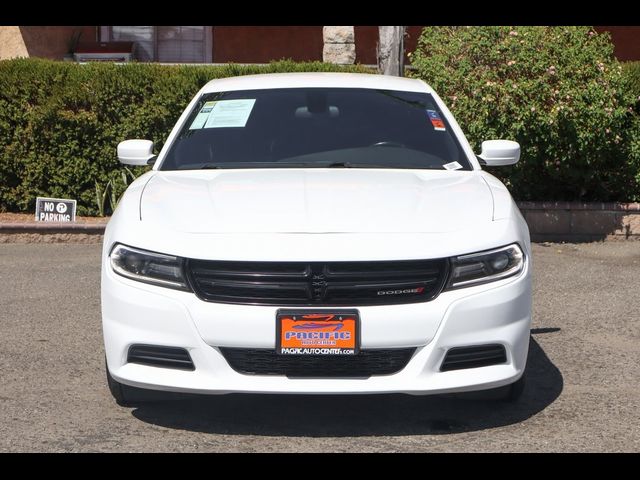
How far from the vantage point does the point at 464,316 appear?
4.88m

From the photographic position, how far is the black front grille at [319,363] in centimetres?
486

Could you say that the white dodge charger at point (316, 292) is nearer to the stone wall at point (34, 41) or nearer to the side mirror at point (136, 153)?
the side mirror at point (136, 153)

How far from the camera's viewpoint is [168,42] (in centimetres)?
1867

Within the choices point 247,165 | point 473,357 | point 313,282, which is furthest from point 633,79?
point 313,282

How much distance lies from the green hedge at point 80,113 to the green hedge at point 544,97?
8.16 feet

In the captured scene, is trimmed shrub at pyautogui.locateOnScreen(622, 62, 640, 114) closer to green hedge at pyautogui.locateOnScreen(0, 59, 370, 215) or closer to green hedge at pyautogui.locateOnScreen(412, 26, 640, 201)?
green hedge at pyautogui.locateOnScreen(412, 26, 640, 201)

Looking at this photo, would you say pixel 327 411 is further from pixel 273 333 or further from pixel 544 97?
pixel 544 97

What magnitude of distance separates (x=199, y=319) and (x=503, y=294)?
4.18 ft

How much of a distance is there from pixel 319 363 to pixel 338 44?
1077 cm

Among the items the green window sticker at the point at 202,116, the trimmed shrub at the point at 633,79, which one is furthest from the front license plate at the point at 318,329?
the trimmed shrub at the point at 633,79
